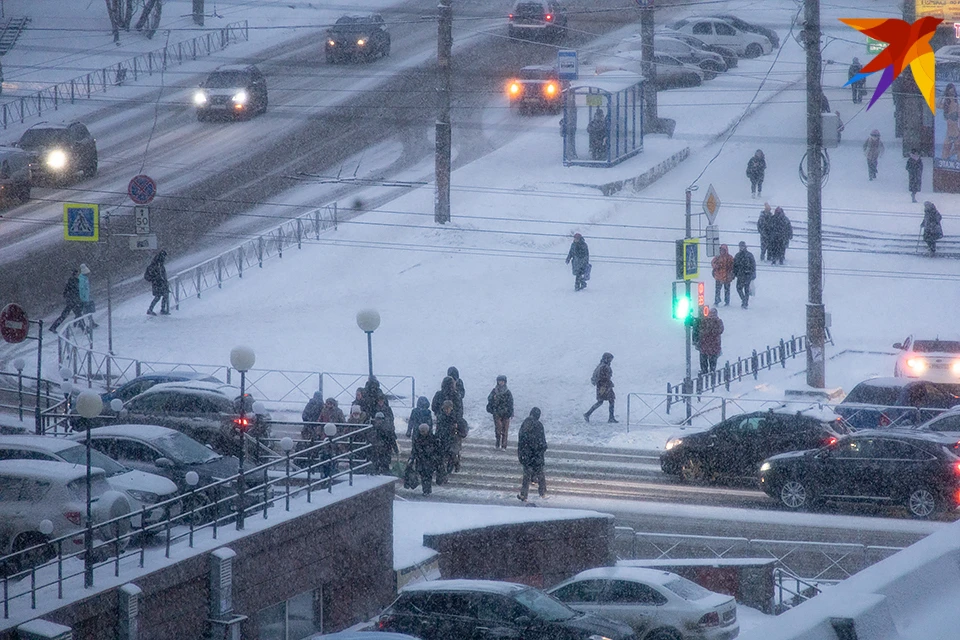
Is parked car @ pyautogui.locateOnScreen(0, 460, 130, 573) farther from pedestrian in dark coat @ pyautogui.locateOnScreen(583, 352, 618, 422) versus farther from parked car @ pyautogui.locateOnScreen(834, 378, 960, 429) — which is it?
parked car @ pyautogui.locateOnScreen(834, 378, 960, 429)

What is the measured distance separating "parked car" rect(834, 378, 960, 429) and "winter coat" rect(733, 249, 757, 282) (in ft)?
21.9

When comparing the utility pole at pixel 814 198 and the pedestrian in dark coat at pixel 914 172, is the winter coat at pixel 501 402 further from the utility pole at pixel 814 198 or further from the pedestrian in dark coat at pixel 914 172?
the pedestrian in dark coat at pixel 914 172

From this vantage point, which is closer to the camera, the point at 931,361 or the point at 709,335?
the point at 931,361

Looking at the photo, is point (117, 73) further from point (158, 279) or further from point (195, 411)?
point (195, 411)

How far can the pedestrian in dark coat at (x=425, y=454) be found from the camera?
19366mm

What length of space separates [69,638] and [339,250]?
74.7ft

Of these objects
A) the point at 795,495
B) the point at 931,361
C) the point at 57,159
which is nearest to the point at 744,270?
the point at 931,361

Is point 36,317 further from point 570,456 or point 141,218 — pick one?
point 570,456

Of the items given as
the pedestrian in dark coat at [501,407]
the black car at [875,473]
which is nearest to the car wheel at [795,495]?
the black car at [875,473]

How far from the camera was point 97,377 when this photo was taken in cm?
2566

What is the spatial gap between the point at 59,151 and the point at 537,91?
1530cm

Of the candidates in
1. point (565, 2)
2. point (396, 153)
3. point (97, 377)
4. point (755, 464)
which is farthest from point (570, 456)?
point (565, 2)

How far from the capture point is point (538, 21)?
159 feet

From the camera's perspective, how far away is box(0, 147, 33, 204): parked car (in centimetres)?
3375
